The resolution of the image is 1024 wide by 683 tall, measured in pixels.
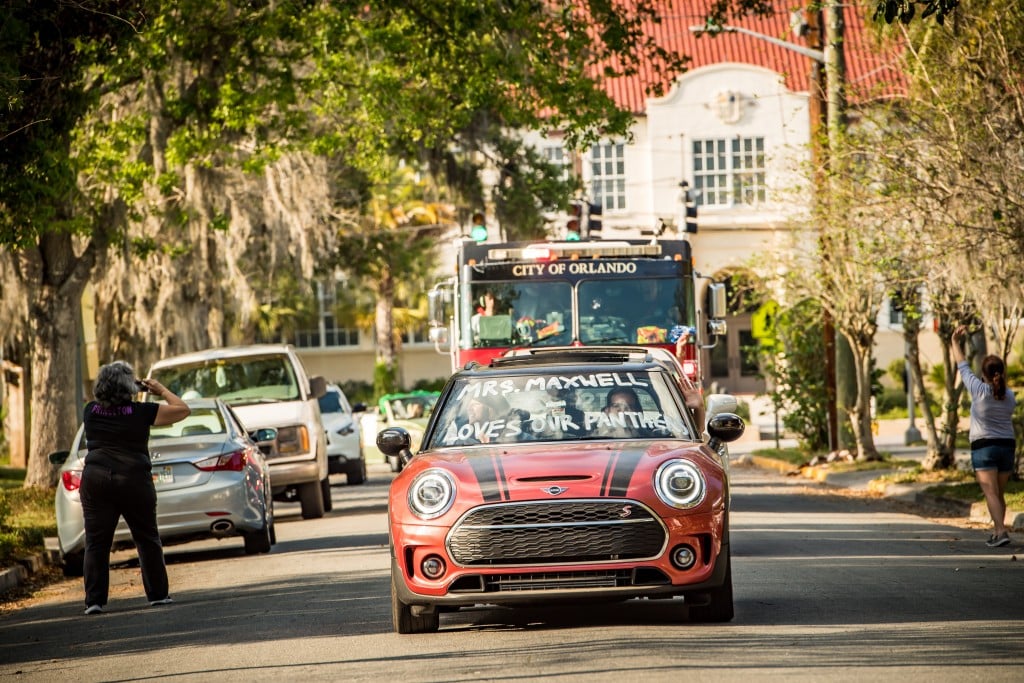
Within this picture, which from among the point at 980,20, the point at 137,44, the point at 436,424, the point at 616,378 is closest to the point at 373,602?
the point at 436,424

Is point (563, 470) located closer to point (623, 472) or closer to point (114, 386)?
point (623, 472)

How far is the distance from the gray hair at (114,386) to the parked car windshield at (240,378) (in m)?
7.62

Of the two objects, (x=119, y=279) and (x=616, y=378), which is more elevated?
(x=119, y=279)

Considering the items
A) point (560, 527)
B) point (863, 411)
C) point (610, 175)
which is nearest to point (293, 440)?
point (863, 411)

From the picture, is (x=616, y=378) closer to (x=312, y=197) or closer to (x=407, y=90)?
(x=407, y=90)

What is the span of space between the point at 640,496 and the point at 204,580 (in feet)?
20.8

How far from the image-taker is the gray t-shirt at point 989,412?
14.7 metres

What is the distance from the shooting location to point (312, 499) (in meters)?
20.3

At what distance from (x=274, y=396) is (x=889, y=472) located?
903cm

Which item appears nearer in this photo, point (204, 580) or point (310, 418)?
point (204, 580)

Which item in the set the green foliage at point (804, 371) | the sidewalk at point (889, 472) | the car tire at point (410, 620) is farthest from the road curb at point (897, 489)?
the car tire at point (410, 620)

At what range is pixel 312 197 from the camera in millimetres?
35188

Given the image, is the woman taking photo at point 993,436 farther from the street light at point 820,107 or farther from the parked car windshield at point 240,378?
the parked car windshield at point 240,378

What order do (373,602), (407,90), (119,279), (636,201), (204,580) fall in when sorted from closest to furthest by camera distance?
(373,602) < (204,580) < (407,90) < (119,279) < (636,201)
